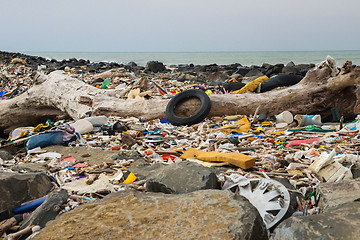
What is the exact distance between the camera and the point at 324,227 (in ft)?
5.68

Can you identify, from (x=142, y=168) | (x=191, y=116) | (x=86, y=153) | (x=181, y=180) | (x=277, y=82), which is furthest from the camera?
(x=277, y=82)

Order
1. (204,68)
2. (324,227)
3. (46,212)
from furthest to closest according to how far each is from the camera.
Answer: (204,68), (46,212), (324,227)

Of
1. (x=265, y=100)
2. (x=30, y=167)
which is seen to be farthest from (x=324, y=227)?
(x=265, y=100)

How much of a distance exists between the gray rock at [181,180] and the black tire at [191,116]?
11.6ft

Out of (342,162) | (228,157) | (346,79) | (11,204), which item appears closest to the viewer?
(11,204)

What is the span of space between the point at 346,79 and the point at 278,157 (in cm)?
389

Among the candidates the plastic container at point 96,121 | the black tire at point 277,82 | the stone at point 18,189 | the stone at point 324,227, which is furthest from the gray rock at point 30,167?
the black tire at point 277,82

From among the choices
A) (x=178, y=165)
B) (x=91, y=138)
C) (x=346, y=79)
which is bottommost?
(x=91, y=138)

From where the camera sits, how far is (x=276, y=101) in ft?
23.4

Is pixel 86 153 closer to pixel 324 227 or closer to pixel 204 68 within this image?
pixel 324 227

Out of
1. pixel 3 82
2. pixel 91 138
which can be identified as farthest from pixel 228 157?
pixel 3 82

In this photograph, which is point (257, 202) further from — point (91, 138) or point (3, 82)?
point (3, 82)

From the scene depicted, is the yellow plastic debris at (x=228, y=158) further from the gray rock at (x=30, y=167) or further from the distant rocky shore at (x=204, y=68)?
the distant rocky shore at (x=204, y=68)

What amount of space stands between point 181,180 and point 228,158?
1084 mm
